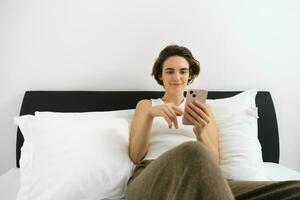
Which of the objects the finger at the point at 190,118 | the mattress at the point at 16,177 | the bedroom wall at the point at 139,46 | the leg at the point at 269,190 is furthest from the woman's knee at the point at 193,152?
the bedroom wall at the point at 139,46

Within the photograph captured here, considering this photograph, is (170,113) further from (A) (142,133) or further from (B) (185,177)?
(B) (185,177)

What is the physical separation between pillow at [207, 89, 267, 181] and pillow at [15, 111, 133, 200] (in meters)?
0.45

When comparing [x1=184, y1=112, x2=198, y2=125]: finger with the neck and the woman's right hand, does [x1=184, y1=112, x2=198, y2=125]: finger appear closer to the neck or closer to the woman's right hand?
the woman's right hand

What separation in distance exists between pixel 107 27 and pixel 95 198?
2.84ft

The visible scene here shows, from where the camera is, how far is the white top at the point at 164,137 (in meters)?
1.35

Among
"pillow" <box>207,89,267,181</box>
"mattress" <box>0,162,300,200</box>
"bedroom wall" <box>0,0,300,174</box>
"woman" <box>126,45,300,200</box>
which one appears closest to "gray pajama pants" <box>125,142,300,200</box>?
"woman" <box>126,45,300,200</box>

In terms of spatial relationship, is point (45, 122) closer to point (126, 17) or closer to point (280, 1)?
point (126, 17)

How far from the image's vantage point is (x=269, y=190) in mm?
962

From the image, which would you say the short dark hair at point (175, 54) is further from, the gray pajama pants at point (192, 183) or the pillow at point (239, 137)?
the gray pajama pants at point (192, 183)

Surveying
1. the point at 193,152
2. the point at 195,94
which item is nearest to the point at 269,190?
the point at 193,152

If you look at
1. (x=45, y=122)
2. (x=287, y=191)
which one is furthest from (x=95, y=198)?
(x=287, y=191)

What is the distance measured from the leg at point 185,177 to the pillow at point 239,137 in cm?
54

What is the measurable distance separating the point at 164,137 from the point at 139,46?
0.54 meters

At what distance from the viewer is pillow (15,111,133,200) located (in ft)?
3.74
